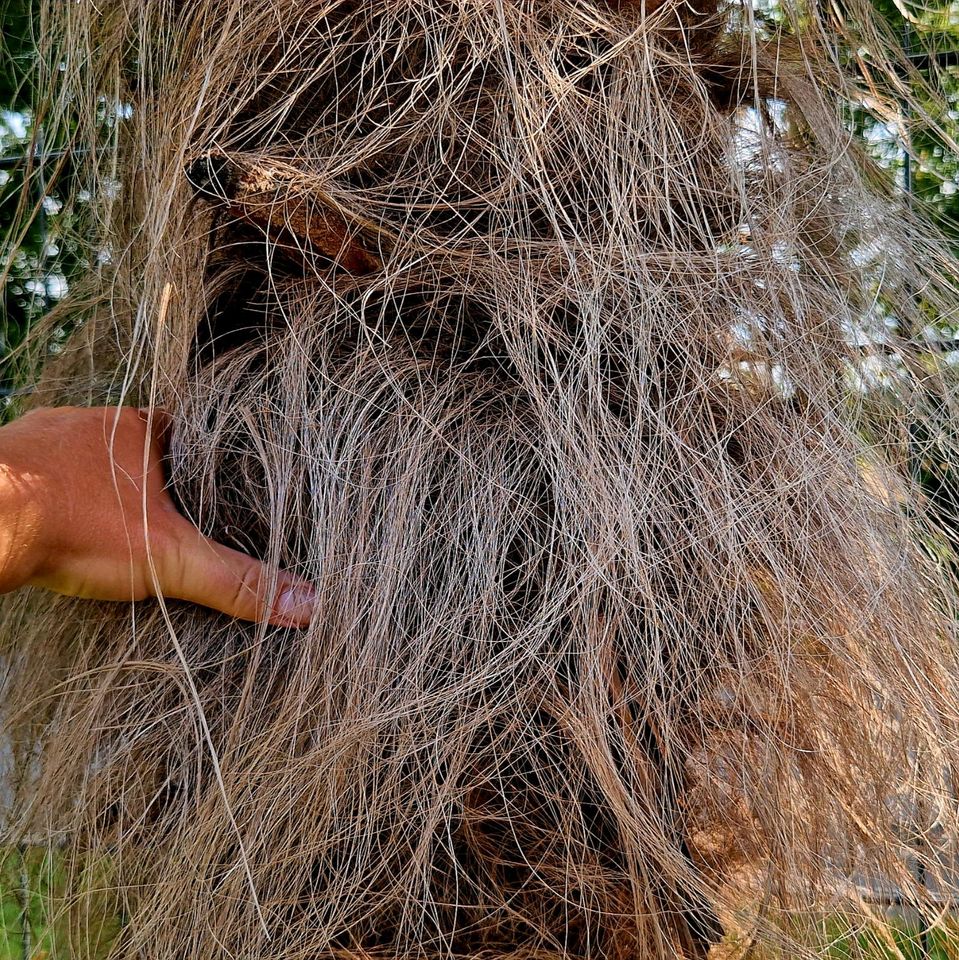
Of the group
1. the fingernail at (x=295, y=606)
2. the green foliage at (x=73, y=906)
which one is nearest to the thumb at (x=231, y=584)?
the fingernail at (x=295, y=606)

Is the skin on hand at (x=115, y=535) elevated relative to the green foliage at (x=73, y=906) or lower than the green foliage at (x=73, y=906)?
elevated

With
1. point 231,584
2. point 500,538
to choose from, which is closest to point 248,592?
point 231,584

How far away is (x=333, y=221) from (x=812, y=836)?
0.53 m

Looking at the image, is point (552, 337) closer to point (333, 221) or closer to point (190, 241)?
point (333, 221)

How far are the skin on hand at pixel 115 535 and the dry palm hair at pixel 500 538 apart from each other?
0.03 metres

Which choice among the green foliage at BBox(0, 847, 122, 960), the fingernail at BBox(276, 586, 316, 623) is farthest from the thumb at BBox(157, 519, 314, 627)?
the green foliage at BBox(0, 847, 122, 960)

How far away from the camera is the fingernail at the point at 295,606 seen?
534 millimetres

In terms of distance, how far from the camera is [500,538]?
0.55 m

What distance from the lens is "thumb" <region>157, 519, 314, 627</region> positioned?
53cm

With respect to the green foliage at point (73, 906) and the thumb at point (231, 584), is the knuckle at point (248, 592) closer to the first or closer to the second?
the thumb at point (231, 584)

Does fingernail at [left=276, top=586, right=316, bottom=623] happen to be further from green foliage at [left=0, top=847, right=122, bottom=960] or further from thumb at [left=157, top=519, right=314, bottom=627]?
green foliage at [left=0, top=847, right=122, bottom=960]

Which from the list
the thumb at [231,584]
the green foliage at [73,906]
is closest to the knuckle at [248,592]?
the thumb at [231,584]

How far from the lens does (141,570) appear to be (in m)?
0.53

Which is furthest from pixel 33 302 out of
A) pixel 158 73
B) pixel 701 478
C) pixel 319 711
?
pixel 701 478
